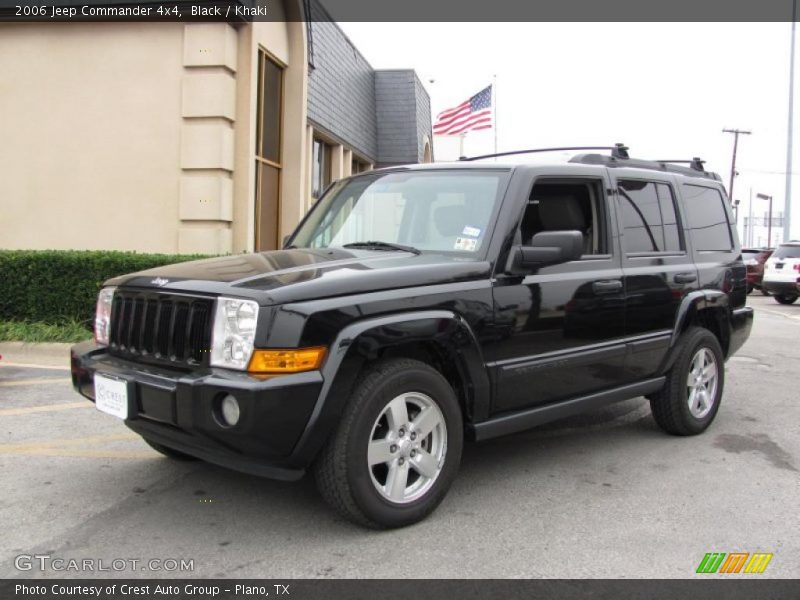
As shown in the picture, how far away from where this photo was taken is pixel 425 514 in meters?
3.51

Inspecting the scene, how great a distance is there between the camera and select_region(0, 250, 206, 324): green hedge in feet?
28.4

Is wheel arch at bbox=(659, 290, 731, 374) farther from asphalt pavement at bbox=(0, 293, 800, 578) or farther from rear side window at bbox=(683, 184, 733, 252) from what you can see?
asphalt pavement at bbox=(0, 293, 800, 578)

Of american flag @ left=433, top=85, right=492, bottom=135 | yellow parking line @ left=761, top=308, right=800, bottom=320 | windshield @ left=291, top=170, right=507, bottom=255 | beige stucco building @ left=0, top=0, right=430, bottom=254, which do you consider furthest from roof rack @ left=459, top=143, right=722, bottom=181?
american flag @ left=433, top=85, right=492, bottom=135

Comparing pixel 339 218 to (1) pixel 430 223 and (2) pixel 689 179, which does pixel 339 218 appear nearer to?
(1) pixel 430 223

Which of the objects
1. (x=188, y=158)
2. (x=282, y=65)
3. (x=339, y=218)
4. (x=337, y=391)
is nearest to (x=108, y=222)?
(x=188, y=158)

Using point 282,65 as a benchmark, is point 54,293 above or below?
below

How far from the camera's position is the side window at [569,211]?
4211 mm

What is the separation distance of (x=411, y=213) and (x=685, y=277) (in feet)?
7.08

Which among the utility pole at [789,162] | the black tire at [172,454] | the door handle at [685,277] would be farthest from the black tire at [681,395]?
the utility pole at [789,162]

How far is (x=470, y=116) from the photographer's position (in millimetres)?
21219

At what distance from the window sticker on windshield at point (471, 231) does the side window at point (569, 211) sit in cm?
30

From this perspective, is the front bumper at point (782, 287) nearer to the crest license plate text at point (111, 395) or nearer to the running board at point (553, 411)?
the running board at point (553, 411)
